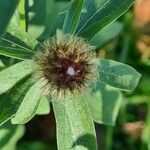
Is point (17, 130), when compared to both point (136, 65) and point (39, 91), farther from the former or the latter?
point (136, 65)

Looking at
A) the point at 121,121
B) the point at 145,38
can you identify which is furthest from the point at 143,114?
the point at 145,38

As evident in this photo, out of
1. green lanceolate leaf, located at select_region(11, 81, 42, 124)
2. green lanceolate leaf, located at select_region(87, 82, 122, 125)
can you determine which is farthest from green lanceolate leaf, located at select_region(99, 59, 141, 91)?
green lanceolate leaf, located at select_region(87, 82, 122, 125)

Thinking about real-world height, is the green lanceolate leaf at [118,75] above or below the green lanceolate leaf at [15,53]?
below

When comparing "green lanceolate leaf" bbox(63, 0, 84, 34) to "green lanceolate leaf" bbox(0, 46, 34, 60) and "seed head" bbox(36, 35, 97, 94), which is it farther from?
"green lanceolate leaf" bbox(0, 46, 34, 60)

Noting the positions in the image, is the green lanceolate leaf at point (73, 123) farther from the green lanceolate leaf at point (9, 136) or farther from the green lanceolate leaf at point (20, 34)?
the green lanceolate leaf at point (9, 136)

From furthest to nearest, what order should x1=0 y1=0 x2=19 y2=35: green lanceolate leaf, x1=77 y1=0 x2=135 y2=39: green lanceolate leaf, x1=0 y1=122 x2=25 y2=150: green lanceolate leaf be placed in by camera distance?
x1=0 y1=122 x2=25 y2=150: green lanceolate leaf → x1=77 y1=0 x2=135 y2=39: green lanceolate leaf → x1=0 y1=0 x2=19 y2=35: green lanceolate leaf

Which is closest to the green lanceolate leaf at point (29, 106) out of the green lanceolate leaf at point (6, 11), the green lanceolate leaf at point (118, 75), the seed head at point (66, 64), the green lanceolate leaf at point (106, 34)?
the seed head at point (66, 64)
